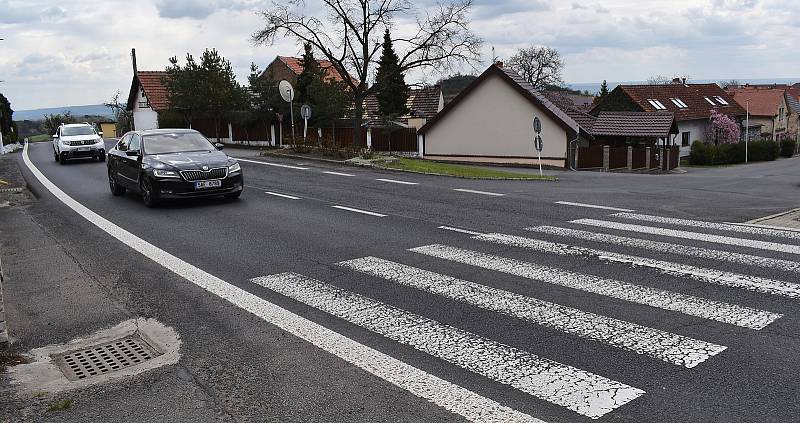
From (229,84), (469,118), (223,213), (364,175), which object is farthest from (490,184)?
(229,84)

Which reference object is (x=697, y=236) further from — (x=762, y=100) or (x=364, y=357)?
(x=762, y=100)

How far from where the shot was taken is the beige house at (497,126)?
3881 centimetres

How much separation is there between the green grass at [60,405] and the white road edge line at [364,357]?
1.83 meters

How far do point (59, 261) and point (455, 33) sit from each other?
29.9 m

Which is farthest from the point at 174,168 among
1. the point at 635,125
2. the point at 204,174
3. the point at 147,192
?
the point at 635,125

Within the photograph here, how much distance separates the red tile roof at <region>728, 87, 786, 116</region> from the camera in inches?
3115

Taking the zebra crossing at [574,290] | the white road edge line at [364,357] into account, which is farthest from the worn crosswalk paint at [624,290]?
the white road edge line at [364,357]

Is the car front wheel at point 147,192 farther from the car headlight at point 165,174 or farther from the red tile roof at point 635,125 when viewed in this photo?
the red tile roof at point 635,125

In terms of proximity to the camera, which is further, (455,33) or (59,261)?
(455,33)

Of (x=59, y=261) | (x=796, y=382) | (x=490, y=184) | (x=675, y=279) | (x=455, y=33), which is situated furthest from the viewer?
(x=455, y=33)

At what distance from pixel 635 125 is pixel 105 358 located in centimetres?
4326

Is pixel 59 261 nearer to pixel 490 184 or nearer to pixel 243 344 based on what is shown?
pixel 243 344

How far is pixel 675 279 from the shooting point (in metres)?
7.40

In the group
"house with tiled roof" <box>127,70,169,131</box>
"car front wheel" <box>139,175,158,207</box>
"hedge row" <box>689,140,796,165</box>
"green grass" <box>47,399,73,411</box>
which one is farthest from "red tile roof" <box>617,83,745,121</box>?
"green grass" <box>47,399,73,411</box>
